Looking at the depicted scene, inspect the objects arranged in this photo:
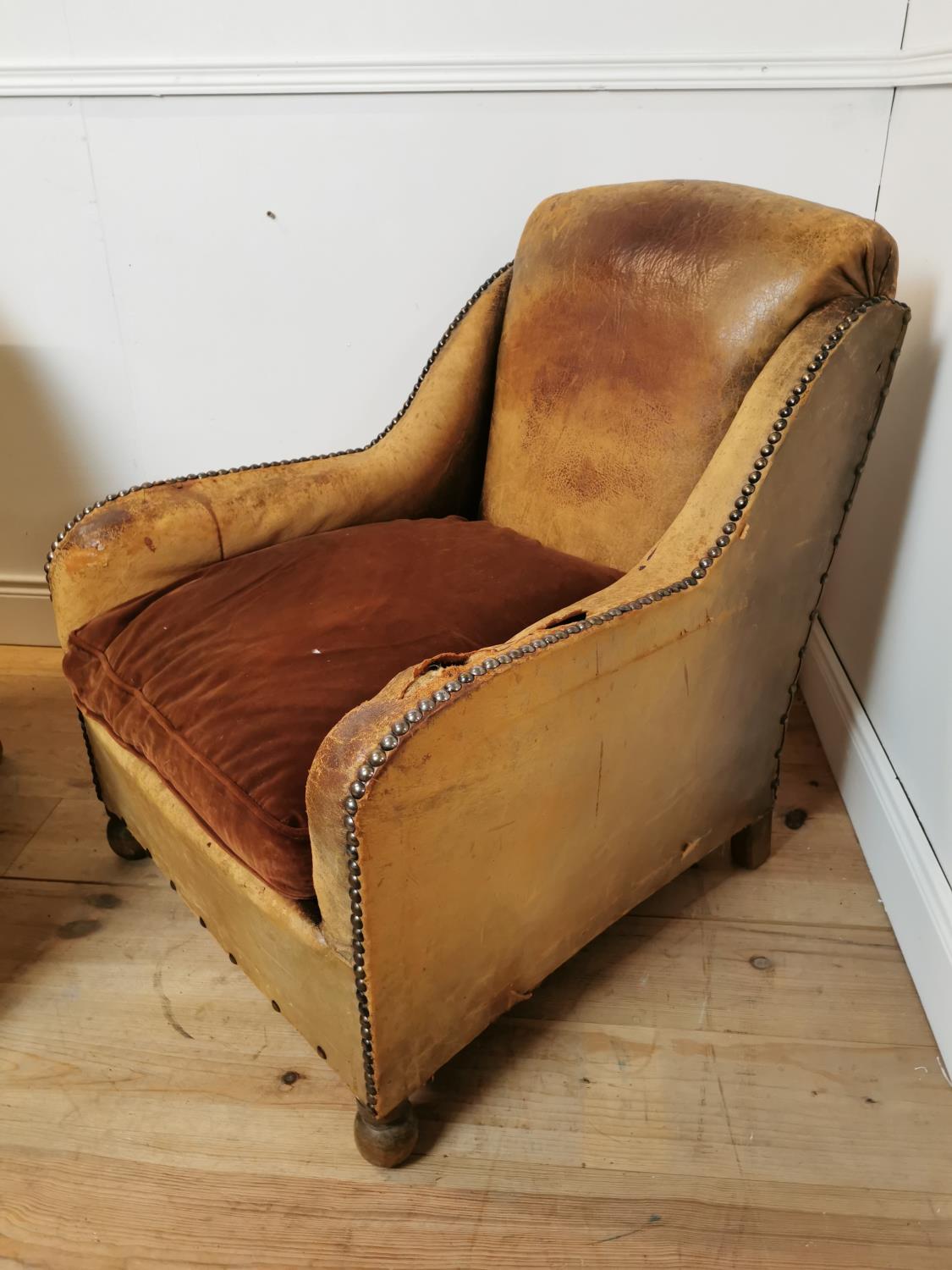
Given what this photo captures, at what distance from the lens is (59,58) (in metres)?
1.63

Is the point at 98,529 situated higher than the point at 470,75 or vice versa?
the point at 470,75

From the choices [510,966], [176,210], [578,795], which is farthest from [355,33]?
[510,966]

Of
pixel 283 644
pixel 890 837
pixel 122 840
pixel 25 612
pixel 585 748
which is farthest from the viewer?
pixel 25 612

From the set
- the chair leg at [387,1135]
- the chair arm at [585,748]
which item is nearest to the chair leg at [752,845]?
the chair arm at [585,748]

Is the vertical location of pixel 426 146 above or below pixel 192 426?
above

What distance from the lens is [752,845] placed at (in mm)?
1466

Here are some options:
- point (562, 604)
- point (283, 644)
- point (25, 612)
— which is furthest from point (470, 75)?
point (25, 612)

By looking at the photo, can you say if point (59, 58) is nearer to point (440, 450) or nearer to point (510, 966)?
point (440, 450)

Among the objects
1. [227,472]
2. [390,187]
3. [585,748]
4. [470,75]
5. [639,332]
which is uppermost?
[470,75]

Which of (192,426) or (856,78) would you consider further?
(192,426)

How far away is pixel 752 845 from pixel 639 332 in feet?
2.58

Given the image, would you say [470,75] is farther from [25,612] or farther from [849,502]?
[25,612]

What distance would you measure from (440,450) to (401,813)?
2.75ft

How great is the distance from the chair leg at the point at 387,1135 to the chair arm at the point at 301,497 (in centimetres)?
75
